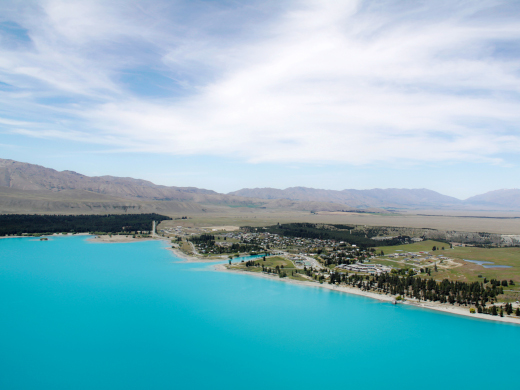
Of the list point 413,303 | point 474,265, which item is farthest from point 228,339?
point 474,265

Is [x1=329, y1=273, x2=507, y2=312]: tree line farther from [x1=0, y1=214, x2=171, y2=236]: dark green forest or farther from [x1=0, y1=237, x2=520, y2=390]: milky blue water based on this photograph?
[x1=0, y1=214, x2=171, y2=236]: dark green forest

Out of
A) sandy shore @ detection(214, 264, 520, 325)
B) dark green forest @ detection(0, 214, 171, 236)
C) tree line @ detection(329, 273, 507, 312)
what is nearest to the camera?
sandy shore @ detection(214, 264, 520, 325)

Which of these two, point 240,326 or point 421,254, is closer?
point 240,326

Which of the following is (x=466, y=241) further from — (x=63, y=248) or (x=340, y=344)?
(x=63, y=248)

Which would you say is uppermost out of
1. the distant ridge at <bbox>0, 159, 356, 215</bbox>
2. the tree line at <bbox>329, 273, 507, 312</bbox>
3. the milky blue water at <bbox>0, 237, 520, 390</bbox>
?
the distant ridge at <bbox>0, 159, 356, 215</bbox>

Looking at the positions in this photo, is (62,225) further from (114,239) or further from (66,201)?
(66,201)

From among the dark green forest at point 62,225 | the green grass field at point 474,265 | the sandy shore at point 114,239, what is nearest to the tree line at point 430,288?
the green grass field at point 474,265

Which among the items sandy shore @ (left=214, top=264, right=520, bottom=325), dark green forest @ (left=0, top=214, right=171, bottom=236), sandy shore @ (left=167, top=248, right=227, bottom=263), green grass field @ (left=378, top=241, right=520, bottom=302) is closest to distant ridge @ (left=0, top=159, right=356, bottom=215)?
dark green forest @ (left=0, top=214, right=171, bottom=236)

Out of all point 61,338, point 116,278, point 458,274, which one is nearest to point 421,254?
point 458,274
